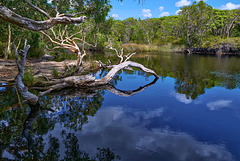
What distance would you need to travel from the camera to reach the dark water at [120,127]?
446 centimetres

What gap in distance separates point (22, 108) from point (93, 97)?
333cm

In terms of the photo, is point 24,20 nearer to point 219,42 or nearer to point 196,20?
point 219,42

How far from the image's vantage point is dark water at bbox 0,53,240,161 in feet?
14.6

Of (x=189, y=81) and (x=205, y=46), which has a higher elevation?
(x=205, y=46)

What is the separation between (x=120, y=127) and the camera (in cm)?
598

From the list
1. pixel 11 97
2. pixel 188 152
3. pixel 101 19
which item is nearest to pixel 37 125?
pixel 11 97

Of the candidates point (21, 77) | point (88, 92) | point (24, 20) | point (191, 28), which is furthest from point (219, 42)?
point (24, 20)

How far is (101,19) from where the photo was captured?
10.6 m

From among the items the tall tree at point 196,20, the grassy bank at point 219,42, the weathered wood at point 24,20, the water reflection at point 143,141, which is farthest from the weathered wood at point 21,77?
the tall tree at point 196,20

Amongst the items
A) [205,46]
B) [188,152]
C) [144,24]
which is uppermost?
[144,24]

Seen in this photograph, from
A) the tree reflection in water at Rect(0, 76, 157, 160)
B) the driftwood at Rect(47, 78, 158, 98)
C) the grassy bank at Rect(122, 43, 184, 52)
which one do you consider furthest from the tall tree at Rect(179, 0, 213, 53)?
the tree reflection in water at Rect(0, 76, 157, 160)

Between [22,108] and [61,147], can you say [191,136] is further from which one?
[22,108]

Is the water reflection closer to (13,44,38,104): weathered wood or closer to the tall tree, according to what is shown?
(13,44,38,104): weathered wood

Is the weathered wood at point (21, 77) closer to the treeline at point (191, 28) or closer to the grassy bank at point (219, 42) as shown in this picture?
the treeline at point (191, 28)
